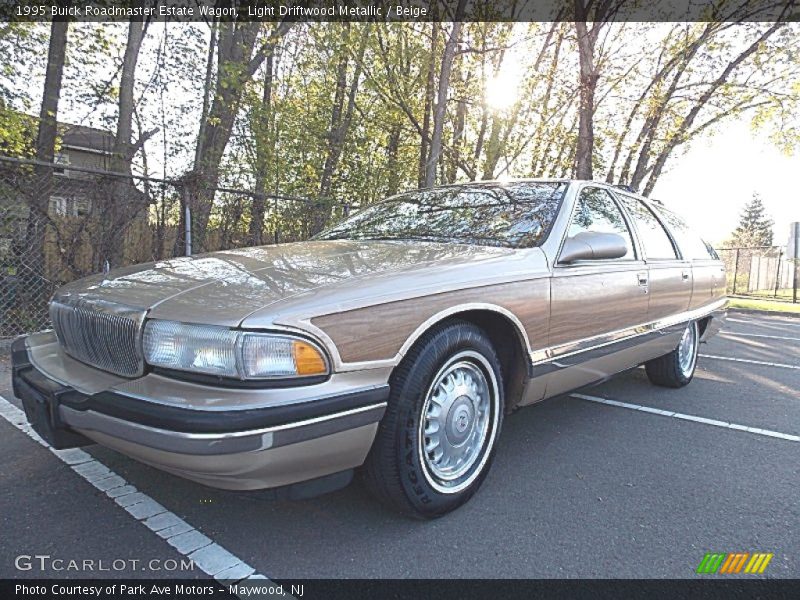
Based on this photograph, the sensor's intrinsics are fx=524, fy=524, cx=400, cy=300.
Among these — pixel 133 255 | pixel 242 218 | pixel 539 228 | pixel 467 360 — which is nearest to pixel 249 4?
pixel 242 218

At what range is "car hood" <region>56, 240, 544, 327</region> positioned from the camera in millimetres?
1783

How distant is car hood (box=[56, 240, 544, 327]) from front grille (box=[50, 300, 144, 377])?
4 centimetres

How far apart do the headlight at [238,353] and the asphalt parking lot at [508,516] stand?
446mm

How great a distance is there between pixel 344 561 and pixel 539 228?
1.87m

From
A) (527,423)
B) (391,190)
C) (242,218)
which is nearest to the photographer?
(527,423)

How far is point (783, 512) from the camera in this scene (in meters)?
2.31

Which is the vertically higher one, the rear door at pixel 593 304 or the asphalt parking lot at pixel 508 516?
the rear door at pixel 593 304

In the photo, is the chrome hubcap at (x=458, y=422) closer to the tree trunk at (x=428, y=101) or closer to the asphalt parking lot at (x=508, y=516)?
the asphalt parking lot at (x=508, y=516)

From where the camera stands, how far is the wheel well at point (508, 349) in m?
2.42

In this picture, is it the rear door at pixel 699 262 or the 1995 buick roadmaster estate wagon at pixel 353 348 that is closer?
the 1995 buick roadmaster estate wagon at pixel 353 348

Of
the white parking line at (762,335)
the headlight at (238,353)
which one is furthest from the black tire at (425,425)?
the white parking line at (762,335)

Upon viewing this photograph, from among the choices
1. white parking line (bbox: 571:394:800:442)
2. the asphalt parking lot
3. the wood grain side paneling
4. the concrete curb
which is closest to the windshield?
the wood grain side paneling

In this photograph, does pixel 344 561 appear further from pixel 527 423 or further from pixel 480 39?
pixel 480 39

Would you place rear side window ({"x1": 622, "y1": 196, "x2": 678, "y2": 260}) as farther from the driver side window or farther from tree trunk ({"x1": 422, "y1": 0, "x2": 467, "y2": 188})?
tree trunk ({"x1": 422, "y1": 0, "x2": 467, "y2": 188})
